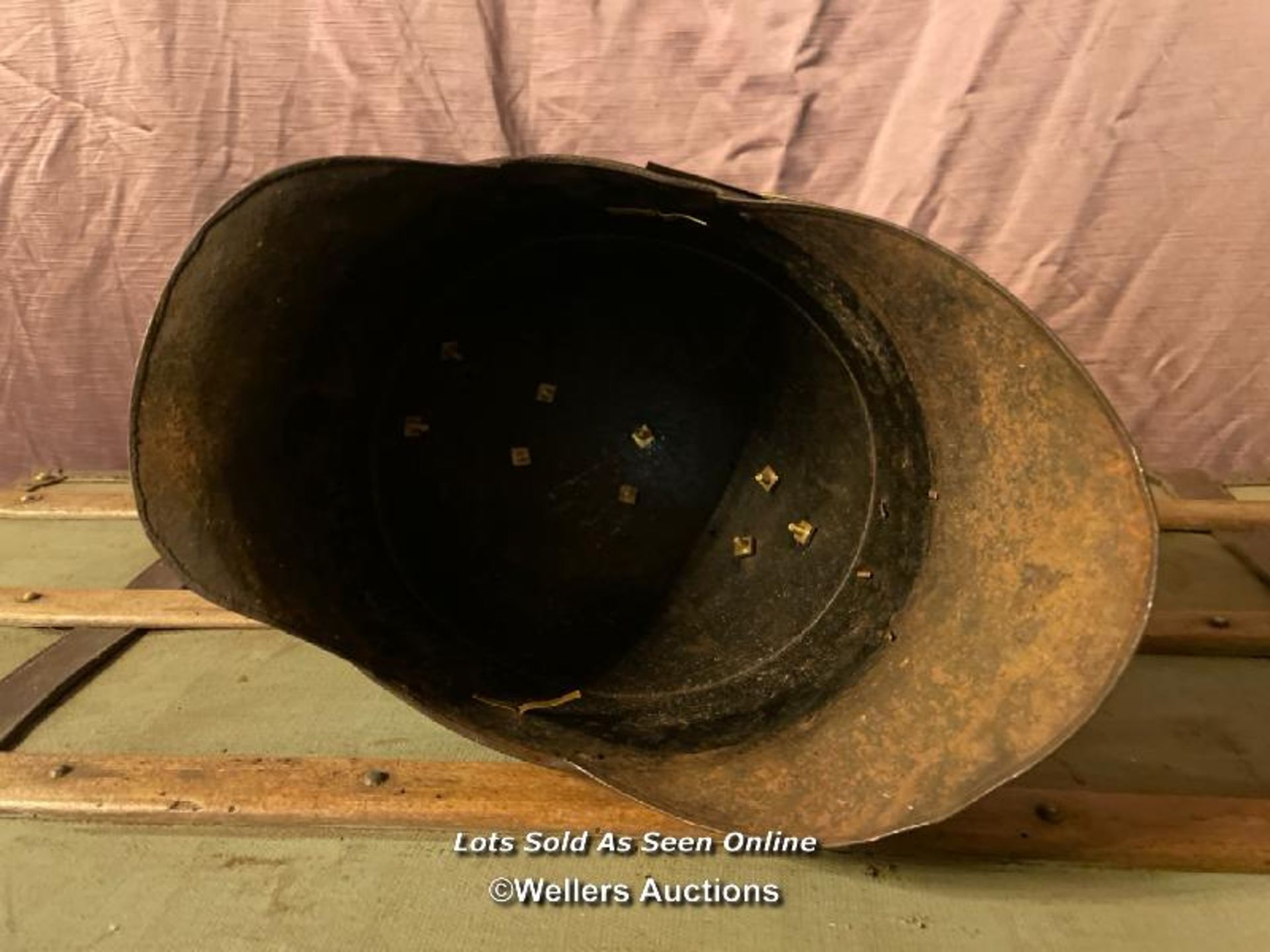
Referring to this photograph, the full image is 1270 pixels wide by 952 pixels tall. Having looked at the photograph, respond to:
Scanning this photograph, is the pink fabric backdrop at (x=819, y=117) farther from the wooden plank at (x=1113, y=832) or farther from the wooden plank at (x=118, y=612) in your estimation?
the wooden plank at (x=1113, y=832)

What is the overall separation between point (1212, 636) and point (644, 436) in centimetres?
88

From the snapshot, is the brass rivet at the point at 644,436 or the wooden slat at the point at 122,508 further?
the wooden slat at the point at 122,508

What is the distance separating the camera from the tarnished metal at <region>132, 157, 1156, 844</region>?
0.94 meters

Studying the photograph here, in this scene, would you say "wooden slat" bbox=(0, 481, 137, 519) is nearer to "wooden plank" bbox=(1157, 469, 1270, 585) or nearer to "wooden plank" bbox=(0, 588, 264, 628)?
"wooden plank" bbox=(0, 588, 264, 628)

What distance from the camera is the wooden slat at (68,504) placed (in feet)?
6.35

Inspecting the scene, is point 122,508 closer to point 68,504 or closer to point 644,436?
point 68,504

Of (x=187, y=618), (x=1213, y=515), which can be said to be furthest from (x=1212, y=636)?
(x=187, y=618)

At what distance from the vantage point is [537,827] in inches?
42.3

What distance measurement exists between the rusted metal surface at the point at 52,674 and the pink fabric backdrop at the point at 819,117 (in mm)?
Answer: 869

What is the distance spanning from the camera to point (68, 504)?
1.96m

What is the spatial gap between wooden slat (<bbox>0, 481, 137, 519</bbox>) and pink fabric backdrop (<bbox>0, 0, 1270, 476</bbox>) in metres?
0.54

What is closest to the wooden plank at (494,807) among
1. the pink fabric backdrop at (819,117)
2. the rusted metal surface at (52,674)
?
the rusted metal surface at (52,674)

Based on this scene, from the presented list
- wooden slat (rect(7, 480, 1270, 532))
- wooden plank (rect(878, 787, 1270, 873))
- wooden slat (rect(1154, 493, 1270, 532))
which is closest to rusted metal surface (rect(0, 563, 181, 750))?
wooden slat (rect(7, 480, 1270, 532))

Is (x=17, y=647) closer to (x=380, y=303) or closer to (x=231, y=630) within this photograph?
(x=231, y=630)
